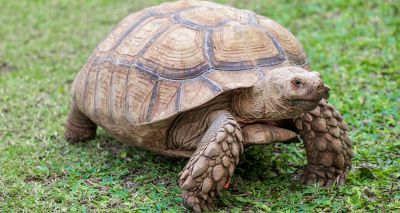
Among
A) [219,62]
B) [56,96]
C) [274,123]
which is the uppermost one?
[219,62]

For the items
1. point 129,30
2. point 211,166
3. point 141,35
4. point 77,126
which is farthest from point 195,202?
point 77,126

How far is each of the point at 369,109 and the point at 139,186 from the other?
218 cm

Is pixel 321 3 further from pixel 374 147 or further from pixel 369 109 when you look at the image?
pixel 374 147

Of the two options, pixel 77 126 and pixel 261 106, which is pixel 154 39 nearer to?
pixel 261 106

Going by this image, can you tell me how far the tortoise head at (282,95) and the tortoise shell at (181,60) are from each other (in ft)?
0.34

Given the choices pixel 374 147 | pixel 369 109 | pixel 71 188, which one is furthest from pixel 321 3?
pixel 71 188

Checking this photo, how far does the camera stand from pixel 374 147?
4.36 m

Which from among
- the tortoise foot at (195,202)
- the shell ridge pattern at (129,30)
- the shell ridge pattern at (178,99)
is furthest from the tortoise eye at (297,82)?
the shell ridge pattern at (129,30)

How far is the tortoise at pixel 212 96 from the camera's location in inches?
134

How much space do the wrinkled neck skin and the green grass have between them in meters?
0.49

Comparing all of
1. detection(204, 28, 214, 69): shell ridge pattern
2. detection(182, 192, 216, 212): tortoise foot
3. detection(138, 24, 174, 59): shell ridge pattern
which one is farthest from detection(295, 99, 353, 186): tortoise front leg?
detection(138, 24, 174, 59): shell ridge pattern

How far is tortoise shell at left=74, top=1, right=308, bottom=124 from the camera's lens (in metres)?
3.63

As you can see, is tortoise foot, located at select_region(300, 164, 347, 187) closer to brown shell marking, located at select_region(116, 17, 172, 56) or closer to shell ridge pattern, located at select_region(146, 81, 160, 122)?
shell ridge pattern, located at select_region(146, 81, 160, 122)

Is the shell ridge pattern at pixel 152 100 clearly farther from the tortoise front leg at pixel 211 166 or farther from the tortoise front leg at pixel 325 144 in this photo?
the tortoise front leg at pixel 325 144
